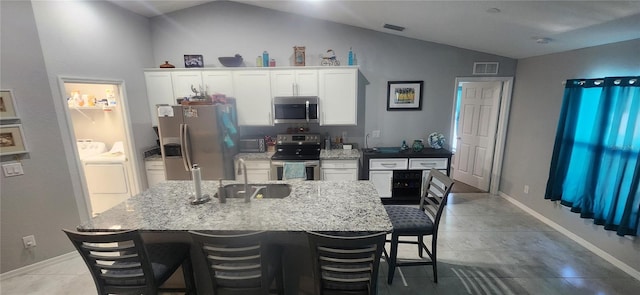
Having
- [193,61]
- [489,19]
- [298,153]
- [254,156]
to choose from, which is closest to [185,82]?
[193,61]

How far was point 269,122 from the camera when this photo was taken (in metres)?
4.11

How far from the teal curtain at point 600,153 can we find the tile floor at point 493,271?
45 cm

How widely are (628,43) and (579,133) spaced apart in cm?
97

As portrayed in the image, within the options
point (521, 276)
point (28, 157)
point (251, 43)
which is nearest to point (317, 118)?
point (251, 43)

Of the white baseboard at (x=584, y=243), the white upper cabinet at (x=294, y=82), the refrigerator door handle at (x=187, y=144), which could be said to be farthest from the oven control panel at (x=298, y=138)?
the white baseboard at (x=584, y=243)

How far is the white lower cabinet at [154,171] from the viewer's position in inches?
156

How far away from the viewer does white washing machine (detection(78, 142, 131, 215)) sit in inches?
146

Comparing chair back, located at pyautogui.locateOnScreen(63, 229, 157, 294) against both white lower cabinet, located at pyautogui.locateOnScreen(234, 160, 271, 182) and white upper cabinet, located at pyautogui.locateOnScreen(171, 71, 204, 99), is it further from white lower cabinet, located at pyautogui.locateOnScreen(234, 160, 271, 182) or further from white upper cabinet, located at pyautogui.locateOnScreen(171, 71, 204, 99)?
white upper cabinet, located at pyautogui.locateOnScreen(171, 71, 204, 99)

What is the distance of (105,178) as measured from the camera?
12.4ft

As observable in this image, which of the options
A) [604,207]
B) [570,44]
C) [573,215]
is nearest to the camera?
[604,207]

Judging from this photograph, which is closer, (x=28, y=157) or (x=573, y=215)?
(x=28, y=157)

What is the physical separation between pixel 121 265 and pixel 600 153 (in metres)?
4.44

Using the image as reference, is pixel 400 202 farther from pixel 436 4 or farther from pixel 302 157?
pixel 436 4

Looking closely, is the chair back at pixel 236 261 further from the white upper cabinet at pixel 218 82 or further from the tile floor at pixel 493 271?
the white upper cabinet at pixel 218 82
